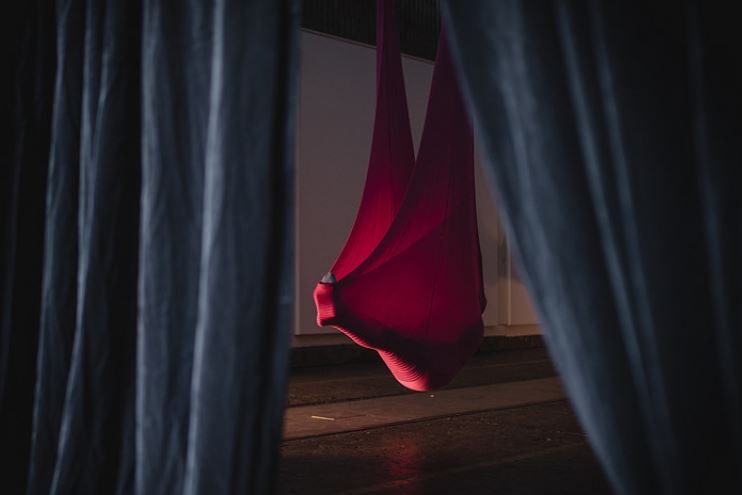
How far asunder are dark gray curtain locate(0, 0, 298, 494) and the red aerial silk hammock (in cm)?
91

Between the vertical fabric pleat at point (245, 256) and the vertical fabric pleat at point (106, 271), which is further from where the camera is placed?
the vertical fabric pleat at point (106, 271)

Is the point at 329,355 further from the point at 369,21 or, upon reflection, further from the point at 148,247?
the point at 148,247

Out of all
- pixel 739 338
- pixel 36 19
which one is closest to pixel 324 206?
pixel 36 19

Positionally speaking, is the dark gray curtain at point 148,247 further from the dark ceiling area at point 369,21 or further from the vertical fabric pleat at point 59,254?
the dark ceiling area at point 369,21

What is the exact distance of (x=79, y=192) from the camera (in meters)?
1.40

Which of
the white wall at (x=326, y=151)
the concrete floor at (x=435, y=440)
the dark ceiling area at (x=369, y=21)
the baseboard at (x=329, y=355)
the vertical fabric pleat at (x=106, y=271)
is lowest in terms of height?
the concrete floor at (x=435, y=440)

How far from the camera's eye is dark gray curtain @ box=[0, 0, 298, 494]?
1.13m

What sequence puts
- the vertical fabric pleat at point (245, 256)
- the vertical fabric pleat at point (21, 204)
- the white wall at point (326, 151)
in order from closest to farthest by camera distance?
the vertical fabric pleat at point (245, 256) → the vertical fabric pleat at point (21, 204) → the white wall at point (326, 151)

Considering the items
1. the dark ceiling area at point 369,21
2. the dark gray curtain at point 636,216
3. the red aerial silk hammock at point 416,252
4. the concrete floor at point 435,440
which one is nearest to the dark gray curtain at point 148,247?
the dark gray curtain at point 636,216

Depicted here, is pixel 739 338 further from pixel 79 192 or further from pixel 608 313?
pixel 79 192

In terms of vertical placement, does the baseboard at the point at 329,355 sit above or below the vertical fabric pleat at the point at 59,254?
below

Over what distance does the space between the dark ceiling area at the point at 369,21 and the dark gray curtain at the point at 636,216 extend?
187 inches

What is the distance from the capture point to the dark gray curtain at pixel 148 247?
3.71 feet

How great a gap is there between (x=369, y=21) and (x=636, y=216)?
539 cm
